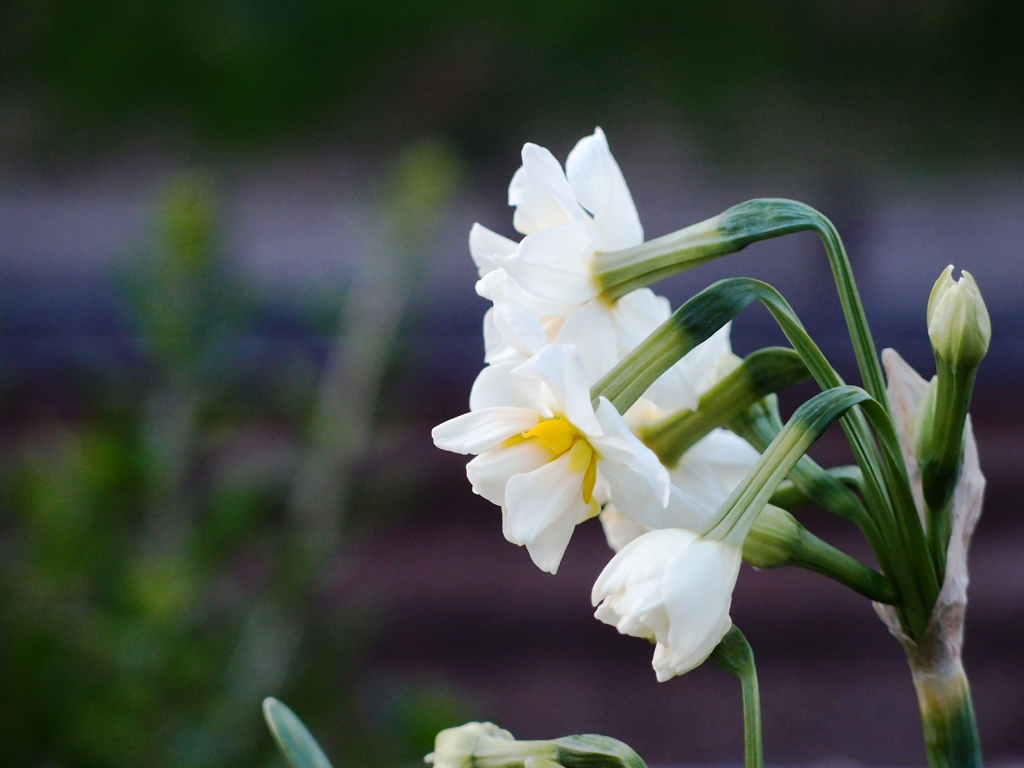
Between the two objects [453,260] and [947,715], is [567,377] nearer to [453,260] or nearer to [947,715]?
[947,715]

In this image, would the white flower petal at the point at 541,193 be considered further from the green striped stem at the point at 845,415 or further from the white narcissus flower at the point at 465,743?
the white narcissus flower at the point at 465,743

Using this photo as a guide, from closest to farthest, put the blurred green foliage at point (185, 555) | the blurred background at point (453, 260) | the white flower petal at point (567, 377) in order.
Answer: the white flower petal at point (567, 377) < the blurred green foliage at point (185, 555) < the blurred background at point (453, 260)

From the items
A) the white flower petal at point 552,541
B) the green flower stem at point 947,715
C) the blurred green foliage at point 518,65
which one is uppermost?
the blurred green foliage at point 518,65

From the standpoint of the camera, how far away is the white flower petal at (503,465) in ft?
0.87

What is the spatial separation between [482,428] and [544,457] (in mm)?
20

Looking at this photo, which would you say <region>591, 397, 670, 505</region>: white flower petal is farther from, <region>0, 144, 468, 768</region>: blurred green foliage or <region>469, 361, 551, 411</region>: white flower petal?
<region>0, 144, 468, 768</region>: blurred green foliage

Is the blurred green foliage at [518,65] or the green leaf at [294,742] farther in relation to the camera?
the blurred green foliage at [518,65]

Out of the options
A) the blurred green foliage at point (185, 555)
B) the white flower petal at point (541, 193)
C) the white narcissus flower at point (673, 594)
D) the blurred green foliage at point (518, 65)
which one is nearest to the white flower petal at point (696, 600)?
the white narcissus flower at point (673, 594)

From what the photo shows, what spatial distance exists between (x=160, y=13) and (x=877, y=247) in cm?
135

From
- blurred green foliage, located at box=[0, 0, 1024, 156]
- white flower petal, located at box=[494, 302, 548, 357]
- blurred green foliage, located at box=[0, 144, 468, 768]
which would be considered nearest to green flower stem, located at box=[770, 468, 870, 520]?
white flower petal, located at box=[494, 302, 548, 357]

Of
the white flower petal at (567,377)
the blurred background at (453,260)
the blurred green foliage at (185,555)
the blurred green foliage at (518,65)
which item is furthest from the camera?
the blurred green foliage at (518,65)

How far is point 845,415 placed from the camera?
0.26 meters

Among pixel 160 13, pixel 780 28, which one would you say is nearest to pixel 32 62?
pixel 160 13

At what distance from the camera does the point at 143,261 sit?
116 centimetres
